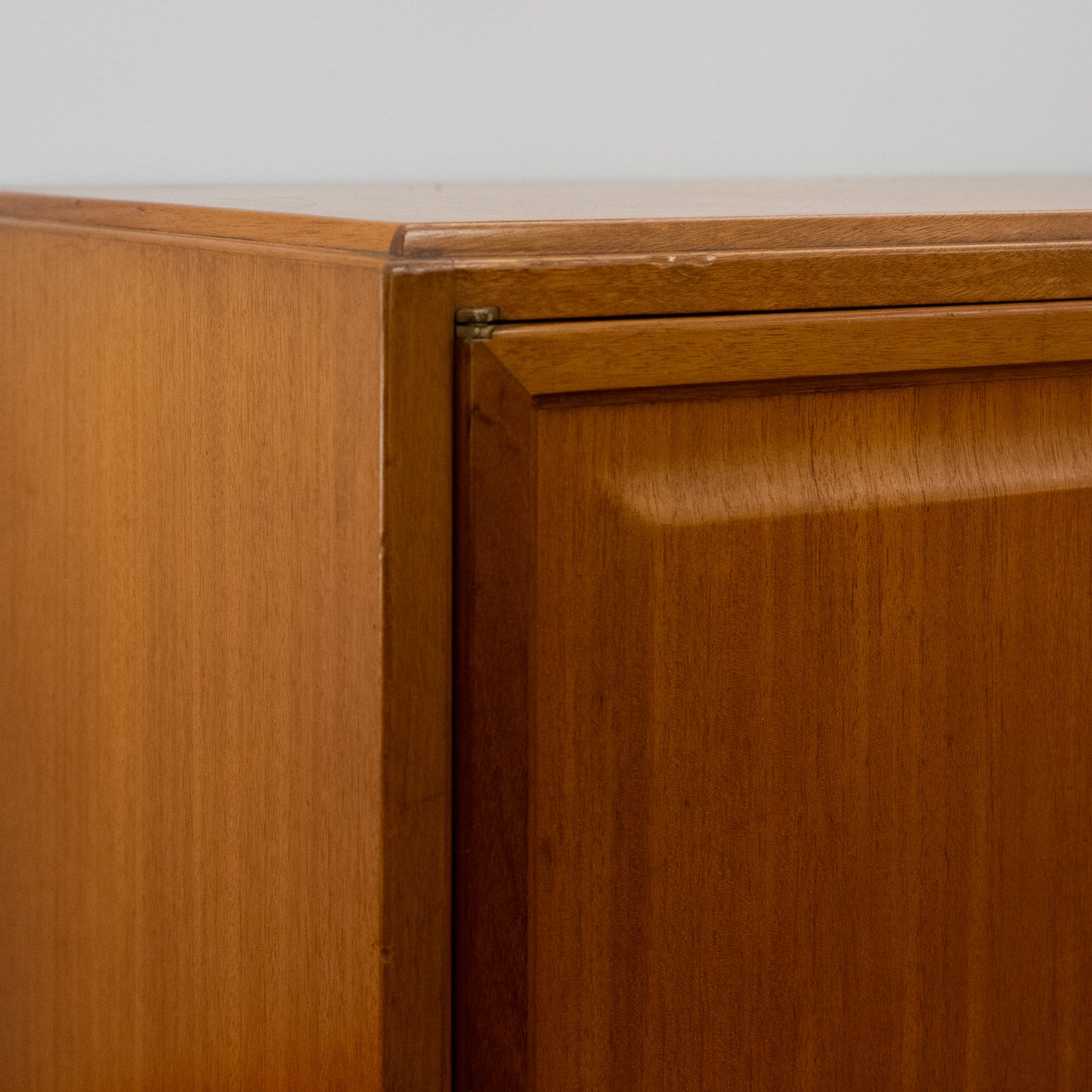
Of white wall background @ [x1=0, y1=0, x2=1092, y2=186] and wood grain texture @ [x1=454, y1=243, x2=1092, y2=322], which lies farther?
white wall background @ [x1=0, y1=0, x2=1092, y2=186]

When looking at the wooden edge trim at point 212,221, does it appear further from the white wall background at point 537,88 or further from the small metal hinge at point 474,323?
the white wall background at point 537,88

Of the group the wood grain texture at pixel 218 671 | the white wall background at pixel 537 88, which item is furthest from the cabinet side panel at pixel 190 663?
the white wall background at pixel 537 88

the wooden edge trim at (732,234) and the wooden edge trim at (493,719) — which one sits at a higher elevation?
the wooden edge trim at (732,234)

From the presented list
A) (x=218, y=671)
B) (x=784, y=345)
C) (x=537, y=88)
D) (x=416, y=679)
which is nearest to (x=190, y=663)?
(x=218, y=671)

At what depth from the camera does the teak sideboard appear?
51 centimetres

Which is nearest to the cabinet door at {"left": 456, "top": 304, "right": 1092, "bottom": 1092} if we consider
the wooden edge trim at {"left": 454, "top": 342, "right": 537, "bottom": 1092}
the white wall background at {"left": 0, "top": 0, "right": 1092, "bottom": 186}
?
the wooden edge trim at {"left": 454, "top": 342, "right": 537, "bottom": 1092}

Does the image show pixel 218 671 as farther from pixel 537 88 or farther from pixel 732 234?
pixel 537 88

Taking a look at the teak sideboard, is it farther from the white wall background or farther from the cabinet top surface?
the white wall background

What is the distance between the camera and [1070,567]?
0.65 m

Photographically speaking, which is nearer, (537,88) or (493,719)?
(493,719)

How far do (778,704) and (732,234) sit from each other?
0.18 metres

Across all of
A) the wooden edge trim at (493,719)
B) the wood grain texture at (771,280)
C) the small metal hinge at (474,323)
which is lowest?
the wooden edge trim at (493,719)

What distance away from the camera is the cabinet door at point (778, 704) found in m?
0.53

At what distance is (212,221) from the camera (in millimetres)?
581
